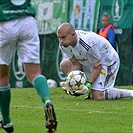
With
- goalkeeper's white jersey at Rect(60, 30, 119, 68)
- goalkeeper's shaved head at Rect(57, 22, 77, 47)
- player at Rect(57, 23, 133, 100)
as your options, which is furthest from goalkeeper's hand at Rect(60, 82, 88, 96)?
goalkeeper's shaved head at Rect(57, 22, 77, 47)

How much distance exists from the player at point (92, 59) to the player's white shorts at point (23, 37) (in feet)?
12.7

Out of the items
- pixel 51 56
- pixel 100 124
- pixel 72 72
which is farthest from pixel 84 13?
pixel 100 124

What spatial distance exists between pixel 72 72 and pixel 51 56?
7.86 m

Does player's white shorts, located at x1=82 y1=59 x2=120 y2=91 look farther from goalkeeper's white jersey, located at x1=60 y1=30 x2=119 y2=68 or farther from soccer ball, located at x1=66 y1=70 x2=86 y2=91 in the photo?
soccer ball, located at x1=66 y1=70 x2=86 y2=91

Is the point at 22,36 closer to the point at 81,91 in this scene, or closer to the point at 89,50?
the point at 81,91

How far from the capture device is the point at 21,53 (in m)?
7.42

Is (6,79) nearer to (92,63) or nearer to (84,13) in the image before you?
(92,63)

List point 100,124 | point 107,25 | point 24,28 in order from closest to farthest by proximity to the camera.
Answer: point 24,28 < point 100,124 < point 107,25

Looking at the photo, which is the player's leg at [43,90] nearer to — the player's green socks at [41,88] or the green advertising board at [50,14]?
the player's green socks at [41,88]

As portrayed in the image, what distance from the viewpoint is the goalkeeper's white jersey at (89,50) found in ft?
38.1

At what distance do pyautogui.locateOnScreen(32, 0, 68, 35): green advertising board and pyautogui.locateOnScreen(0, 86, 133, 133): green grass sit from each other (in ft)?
21.1

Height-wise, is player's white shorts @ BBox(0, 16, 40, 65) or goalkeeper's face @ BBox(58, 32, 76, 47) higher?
player's white shorts @ BBox(0, 16, 40, 65)

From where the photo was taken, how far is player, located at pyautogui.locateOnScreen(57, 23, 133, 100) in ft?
37.5

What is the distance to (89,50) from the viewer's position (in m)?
11.6
